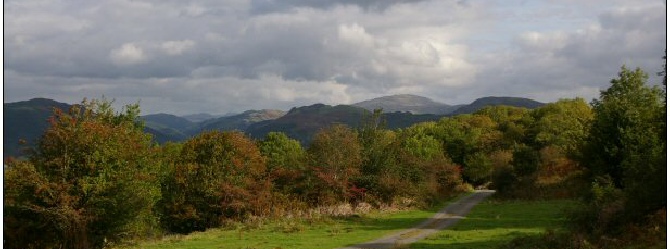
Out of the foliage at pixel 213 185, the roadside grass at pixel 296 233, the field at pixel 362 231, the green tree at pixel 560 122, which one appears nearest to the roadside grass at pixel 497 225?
the field at pixel 362 231

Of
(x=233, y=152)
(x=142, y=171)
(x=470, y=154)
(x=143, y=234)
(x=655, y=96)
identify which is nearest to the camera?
(x=142, y=171)

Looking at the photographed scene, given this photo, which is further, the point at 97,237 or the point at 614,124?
the point at 614,124

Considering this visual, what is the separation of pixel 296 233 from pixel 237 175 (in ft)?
41.0

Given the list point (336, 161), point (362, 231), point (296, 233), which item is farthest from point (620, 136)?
point (336, 161)

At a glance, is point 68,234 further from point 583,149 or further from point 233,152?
point 583,149

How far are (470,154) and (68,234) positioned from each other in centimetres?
7847

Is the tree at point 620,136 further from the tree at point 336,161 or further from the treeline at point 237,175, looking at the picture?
the tree at point 336,161

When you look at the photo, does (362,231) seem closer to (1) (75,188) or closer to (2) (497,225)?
(2) (497,225)

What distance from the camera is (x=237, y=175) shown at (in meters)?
50.1

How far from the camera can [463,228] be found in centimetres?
3984

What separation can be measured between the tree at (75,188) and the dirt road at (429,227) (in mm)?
14706

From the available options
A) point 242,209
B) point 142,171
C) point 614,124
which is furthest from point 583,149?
point 142,171

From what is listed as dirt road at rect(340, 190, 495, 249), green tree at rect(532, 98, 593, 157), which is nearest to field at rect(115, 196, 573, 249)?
dirt road at rect(340, 190, 495, 249)

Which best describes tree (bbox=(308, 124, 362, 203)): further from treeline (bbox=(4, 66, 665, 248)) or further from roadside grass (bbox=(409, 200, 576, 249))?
roadside grass (bbox=(409, 200, 576, 249))
